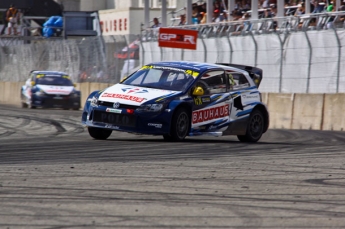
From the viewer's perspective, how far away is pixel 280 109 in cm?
2177

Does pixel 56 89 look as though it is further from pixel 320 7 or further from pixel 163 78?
pixel 163 78

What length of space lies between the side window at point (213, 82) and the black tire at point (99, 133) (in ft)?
5.83

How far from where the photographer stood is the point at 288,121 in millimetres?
21500

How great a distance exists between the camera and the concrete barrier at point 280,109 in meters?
21.4

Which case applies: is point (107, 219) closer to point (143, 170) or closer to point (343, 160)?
point (143, 170)

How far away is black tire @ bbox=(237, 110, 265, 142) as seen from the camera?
1501 cm

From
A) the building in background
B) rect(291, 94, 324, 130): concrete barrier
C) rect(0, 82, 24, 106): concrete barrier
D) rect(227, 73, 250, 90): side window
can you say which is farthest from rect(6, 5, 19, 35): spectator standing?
rect(227, 73, 250, 90): side window

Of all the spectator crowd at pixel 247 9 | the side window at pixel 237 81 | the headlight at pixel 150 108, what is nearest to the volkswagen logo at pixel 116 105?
the headlight at pixel 150 108

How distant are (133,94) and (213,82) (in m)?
1.65

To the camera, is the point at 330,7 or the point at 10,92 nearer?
A: the point at 330,7

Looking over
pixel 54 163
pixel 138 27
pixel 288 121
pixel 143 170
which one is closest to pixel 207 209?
pixel 143 170

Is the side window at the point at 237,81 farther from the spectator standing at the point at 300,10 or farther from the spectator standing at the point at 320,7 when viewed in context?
the spectator standing at the point at 300,10

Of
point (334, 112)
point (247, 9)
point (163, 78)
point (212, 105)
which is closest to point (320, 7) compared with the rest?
point (334, 112)

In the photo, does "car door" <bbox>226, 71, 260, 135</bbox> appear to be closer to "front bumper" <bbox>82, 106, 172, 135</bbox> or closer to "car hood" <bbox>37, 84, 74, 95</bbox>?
"front bumper" <bbox>82, 106, 172, 135</bbox>
